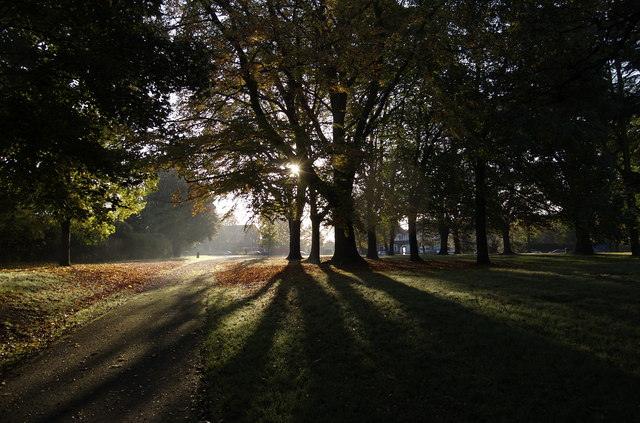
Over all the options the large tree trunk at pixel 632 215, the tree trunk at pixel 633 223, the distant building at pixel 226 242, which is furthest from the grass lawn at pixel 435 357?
the distant building at pixel 226 242

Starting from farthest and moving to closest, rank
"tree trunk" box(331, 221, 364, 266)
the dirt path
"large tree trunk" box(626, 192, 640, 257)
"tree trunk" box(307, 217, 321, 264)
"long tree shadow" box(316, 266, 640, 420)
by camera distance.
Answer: "large tree trunk" box(626, 192, 640, 257) → "tree trunk" box(307, 217, 321, 264) → "tree trunk" box(331, 221, 364, 266) → the dirt path → "long tree shadow" box(316, 266, 640, 420)

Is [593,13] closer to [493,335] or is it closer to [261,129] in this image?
[493,335]

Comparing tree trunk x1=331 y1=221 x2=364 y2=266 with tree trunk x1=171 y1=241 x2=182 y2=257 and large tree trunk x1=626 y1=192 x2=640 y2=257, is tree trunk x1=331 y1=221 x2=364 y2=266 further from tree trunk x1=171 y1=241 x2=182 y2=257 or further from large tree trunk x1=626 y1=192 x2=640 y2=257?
tree trunk x1=171 y1=241 x2=182 y2=257

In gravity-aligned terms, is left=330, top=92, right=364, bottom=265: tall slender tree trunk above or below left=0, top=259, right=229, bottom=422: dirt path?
above

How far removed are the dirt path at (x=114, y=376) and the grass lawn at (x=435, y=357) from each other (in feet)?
1.94

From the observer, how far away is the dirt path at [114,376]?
6.29 meters

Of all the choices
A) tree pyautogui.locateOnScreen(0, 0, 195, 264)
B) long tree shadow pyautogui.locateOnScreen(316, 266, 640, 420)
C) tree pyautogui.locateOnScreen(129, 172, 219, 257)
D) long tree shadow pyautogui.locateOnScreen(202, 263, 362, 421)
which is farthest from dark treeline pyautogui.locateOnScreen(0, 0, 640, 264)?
tree pyautogui.locateOnScreen(129, 172, 219, 257)

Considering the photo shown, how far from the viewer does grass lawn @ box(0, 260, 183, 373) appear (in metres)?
9.90

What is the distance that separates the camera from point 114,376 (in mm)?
7703

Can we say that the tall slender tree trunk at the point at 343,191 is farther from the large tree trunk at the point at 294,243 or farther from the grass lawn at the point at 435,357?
the large tree trunk at the point at 294,243

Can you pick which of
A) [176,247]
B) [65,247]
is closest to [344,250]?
[65,247]

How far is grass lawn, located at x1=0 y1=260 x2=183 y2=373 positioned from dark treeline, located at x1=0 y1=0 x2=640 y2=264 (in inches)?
109

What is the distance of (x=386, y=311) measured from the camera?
9.95 metres

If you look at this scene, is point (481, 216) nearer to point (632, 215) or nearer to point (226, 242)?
point (632, 215)
